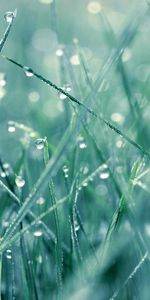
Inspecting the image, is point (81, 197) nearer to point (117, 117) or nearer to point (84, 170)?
point (84, 170)

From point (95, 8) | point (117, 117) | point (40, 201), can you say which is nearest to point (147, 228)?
point (40, 201)

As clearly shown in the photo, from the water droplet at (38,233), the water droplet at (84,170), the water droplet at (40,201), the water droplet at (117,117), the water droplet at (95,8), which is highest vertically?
the water droplet at (95,8)

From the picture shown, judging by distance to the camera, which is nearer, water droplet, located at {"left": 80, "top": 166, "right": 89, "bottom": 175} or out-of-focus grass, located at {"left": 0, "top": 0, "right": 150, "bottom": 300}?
out-of-focus grass, located at {"left": 0, "top": 0, "right": 150, "bottom": 300}

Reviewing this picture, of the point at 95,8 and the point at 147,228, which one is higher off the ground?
the point at 95,8

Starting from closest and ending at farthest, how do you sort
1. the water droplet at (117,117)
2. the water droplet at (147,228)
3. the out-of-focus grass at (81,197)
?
1. the out-of-focus grass at (81,197)
2. the water droplet at (147,228)
3. the water droplet at (117,117)

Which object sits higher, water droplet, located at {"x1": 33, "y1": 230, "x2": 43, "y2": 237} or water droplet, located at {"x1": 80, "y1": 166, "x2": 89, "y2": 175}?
water droplet, located at {"x1": 80, "y1": 166, "x2": 89, "y2": 175}

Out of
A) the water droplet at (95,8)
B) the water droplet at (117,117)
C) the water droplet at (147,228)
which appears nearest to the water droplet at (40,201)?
Result: the water droplet at (147,228)

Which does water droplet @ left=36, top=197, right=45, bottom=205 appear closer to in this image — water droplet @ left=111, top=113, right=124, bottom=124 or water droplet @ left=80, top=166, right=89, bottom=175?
water droplet @ left=80, top=166, right=89, bottom=175

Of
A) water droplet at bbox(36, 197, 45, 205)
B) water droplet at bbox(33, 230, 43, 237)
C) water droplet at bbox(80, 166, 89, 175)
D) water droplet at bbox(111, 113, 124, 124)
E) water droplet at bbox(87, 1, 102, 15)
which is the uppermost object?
water droplet at bbox(87, 1, 102, 15)

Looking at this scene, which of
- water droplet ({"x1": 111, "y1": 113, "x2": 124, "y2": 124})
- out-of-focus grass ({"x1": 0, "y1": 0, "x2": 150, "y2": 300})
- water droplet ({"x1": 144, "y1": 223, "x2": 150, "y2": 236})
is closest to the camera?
out-of-focus grass ({"x1": 0, "y1": 0, "x2": 150, "y2": 300})

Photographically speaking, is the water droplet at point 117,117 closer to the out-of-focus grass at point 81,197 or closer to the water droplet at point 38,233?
the out-of-focus grass at point 81,197

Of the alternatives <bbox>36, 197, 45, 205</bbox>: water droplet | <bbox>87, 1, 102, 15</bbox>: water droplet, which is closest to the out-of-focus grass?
<bbox>36, 197, 45, 205</bbox>: water droplet

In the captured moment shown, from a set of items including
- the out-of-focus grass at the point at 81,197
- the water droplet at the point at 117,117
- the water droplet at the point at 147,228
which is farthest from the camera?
the water droplet at the point at 117,117
